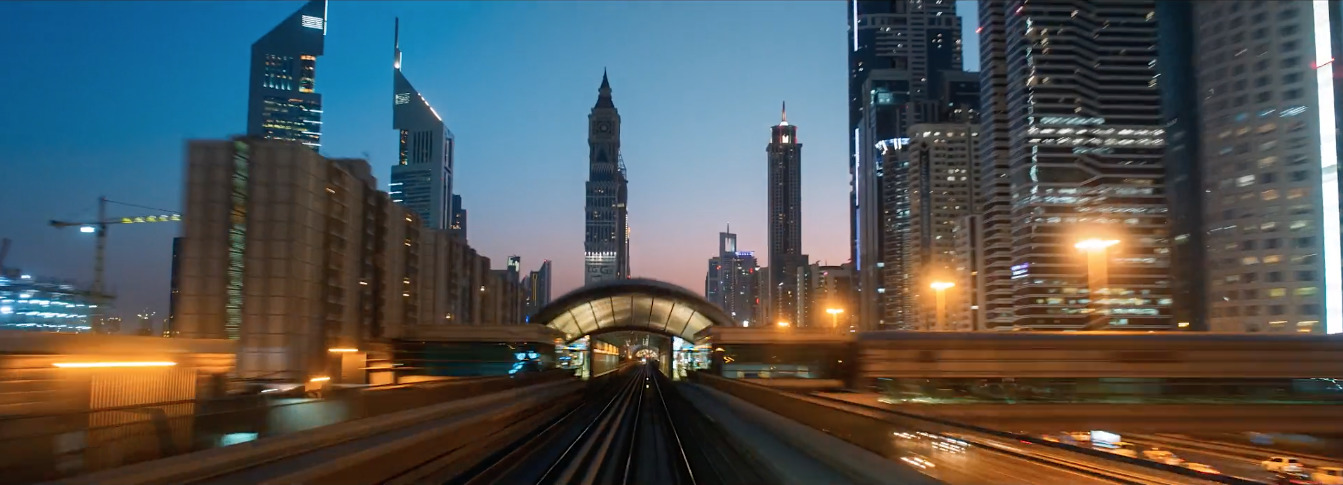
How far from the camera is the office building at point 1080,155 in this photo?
479 feet

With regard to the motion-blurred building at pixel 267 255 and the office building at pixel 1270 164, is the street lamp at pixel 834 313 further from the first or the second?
the office building at pixel 1270 164

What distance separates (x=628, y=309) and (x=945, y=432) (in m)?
85.5

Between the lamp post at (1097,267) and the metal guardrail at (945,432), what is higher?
the lamp post at (1097,267)

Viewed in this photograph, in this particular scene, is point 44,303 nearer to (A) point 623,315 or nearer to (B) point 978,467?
(A) point 623,315

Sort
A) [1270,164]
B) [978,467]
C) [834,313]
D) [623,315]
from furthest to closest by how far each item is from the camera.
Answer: [623,315], [1270,164], [834,313], [978,467]

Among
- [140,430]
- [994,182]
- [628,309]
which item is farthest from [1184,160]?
[140,430]

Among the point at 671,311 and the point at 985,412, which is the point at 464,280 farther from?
the point at 985,412

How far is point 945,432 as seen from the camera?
1473cm

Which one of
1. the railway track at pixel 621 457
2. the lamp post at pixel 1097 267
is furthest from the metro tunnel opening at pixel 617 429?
the lamp post at pixel 1097 267

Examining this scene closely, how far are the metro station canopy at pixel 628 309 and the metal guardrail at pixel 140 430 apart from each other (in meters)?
62.4

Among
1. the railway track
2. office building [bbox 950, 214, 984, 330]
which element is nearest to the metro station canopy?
the railway track

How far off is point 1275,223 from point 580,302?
65.6 metres

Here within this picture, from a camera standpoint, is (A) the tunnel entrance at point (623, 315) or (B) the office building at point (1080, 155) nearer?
(A) the tunnel entrance at point (623, 315)

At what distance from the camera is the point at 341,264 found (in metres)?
60.5
